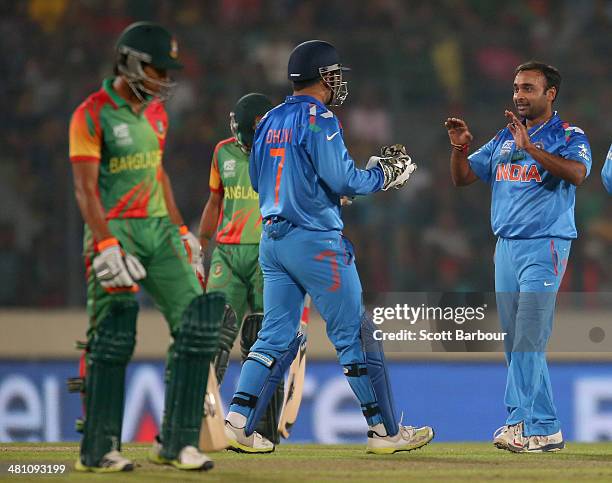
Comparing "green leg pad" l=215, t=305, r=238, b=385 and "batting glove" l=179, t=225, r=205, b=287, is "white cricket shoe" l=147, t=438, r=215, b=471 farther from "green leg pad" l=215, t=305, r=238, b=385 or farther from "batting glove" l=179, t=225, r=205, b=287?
"green leg pad" l=215, t=305, r=238, b=385

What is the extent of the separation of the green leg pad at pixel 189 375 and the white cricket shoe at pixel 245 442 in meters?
1.04

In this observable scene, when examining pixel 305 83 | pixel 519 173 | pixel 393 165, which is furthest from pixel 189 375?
pixel 519 173

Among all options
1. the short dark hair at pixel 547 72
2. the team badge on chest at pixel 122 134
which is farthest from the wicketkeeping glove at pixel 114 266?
the short dark hair at pixel 547 72

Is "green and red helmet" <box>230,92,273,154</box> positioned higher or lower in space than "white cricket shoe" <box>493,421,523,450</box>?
higher

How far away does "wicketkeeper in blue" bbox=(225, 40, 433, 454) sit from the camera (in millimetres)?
6328

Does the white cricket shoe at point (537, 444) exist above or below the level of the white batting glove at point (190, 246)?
below

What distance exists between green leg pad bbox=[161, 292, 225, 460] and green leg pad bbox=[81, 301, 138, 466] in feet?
0.75

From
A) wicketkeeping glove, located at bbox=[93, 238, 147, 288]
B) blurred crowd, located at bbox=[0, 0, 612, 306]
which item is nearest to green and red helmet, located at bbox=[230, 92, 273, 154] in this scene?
wicketkeeping glove, located at bbox=[93, 238, 147, 288]

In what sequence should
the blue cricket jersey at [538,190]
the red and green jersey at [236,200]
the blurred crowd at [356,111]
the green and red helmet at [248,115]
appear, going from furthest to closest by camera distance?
the blurred crowd at [356,111]
the red and green jersey at [236,200]
the green and red helmet at [248,115]
the blue cricket jersey at [538,190]

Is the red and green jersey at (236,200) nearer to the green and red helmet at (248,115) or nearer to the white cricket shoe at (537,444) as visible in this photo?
the green and red helmet at (248,115)

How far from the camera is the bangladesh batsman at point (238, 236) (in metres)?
7.55

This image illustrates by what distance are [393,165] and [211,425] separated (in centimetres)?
181

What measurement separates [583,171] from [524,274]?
0.68m

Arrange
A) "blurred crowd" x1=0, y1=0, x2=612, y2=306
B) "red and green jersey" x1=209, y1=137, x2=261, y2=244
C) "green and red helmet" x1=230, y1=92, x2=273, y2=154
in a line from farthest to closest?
"blurred crowd" x1=0, y1=0, x2=612, y2=306
"red and green jersey" x1=209, y1=137, x2=261, y2=244
"green and red helmet" x1=230, y1=92, x2=273, y2=154
